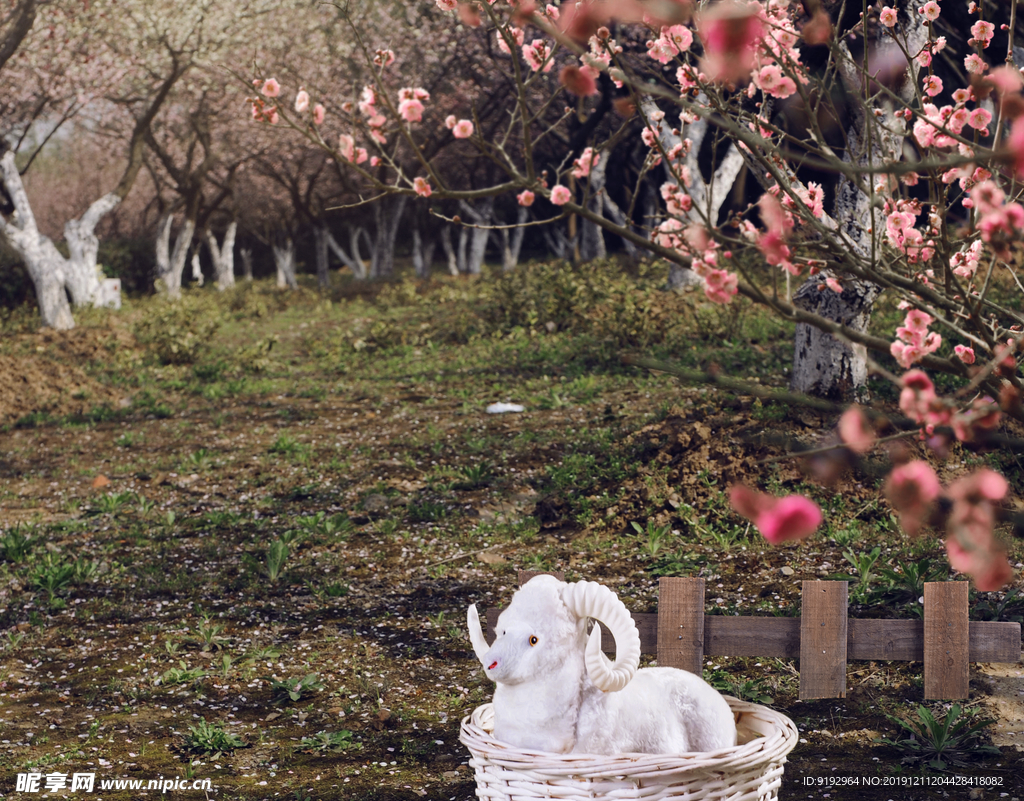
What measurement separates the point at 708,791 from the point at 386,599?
3.54 metres

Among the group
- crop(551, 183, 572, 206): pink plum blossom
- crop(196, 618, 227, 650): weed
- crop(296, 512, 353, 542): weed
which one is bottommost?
crop(196, 618, 227, 650): weed

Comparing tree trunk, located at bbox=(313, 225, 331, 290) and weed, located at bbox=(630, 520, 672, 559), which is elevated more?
tree trunk, located at bbox=(313, 225, 331, 290)

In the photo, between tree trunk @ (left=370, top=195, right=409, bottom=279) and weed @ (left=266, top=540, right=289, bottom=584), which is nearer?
weed @ (left=266, top=540, right=289, bottom=584)

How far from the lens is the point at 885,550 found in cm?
570

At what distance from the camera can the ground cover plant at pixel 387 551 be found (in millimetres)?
4016

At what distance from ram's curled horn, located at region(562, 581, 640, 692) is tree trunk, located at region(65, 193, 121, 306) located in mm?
16268

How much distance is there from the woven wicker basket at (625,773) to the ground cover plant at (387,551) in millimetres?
997

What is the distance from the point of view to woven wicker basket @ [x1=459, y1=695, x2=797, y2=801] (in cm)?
246

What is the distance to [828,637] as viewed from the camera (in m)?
3.77

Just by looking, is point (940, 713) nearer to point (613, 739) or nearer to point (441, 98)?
point (613, 739)

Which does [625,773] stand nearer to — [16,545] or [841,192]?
[16,545]

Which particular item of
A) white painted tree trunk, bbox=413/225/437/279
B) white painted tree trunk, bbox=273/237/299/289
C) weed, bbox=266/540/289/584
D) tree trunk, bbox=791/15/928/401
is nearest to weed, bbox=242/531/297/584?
weed, bbox=266/540/289/584

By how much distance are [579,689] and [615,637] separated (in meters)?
0.22

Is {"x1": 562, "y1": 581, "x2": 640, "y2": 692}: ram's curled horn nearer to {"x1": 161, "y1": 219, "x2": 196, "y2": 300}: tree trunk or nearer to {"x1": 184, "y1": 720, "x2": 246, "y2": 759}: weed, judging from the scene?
{"x1": 184, "y1": 720, "x2": 246, "y2": 759}: weed
